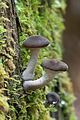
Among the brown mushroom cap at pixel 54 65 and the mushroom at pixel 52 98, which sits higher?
the brown mushroom cap at pixel 54 65

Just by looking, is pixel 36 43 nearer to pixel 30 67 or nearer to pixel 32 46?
pixel 32 46

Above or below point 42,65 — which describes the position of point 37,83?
below

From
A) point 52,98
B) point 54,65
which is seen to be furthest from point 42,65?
point 52,98

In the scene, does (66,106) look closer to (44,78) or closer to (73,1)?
(44,78)

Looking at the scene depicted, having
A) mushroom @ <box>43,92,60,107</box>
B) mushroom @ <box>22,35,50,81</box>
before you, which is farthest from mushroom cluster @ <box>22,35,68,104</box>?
mushroom @ <box>43,92,60,107</box>

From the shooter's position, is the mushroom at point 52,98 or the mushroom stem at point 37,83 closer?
the mushroom stem at point 37,83

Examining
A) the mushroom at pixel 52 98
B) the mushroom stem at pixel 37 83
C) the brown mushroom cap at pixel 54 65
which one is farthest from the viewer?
the mushroom at pixel 52 98

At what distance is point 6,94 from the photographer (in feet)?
4.12

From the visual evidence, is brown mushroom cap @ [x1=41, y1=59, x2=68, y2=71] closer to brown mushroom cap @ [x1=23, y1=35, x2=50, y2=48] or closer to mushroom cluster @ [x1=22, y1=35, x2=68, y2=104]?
mushroom cluster @ [x1=22, y1=35, x2=68, y2=104]

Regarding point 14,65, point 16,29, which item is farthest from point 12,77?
point 16,29

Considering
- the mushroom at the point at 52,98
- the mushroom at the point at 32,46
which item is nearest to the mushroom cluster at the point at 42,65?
the mushroom at the point at 32,46

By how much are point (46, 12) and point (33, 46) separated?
1.28m

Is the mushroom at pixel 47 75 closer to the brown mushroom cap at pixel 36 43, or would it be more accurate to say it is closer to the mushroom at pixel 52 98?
the brown mushroom cap at pixel 36 43

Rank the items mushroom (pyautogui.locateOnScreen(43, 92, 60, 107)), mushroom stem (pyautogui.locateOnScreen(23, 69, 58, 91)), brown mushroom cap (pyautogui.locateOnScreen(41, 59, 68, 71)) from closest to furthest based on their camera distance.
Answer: brown mushroom cap (pyautogui.locateOnScreen(41, 59, 68, 71))
mushroom stem (pyautogui.locateOnScreen(23, 69, 58, 91))
mushroom (pyautogui.locateOnScreen(43, 92, 60, 107))
